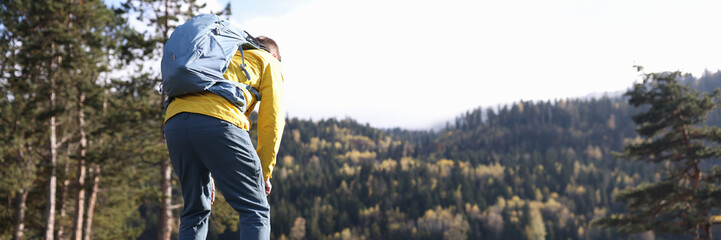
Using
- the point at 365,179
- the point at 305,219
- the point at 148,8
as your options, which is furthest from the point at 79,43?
the point at 365,179

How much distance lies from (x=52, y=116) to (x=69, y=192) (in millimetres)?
6261

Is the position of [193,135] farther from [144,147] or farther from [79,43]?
[79,43]

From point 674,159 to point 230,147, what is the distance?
1824 cm

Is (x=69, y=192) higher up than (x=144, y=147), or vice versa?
(x=144, y=147)

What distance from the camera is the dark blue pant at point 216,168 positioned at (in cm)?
212

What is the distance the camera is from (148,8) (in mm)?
13359

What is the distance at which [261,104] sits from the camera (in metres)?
2.33

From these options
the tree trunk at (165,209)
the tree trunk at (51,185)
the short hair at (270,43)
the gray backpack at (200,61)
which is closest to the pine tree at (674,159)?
the tree trunk at (165,209)

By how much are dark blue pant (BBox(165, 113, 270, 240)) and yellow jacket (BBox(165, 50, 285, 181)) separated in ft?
0.14

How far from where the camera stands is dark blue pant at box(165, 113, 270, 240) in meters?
2.12

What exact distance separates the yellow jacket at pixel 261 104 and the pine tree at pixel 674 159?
16.5 metres

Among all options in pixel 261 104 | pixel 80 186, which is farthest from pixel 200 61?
pixel 80 186

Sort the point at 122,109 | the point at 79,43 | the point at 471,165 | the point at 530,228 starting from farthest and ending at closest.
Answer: the point at 471,165 → the point at 530,228 → the point at 79,43 → the point at 122,109

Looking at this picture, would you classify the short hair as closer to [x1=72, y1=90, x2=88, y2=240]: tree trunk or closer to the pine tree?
[x1=72, y1=90, x2=88, y2=240]: tree trunk
